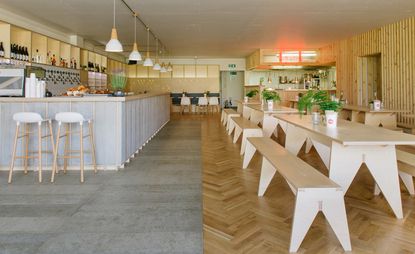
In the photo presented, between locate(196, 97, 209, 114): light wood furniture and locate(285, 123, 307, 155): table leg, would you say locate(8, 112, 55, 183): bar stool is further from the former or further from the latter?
locate(196, 97, 209, 114): light wood furniture

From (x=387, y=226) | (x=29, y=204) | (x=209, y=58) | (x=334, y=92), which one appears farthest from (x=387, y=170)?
(x=209, y=58)

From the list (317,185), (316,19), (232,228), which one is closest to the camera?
(317,185)

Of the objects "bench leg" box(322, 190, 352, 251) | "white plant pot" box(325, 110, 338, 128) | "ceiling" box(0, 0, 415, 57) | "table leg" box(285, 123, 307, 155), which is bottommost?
"bench leg" box(322, 190, 352, 251)

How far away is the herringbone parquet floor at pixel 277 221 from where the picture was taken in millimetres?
2289

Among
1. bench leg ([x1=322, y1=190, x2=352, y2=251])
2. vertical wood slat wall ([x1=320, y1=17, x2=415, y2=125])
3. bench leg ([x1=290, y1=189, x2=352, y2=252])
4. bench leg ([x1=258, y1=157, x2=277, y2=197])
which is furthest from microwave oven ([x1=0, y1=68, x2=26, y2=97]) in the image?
vertical wood slat wall ([x1=320, y1=17, x2=415, y2=125])

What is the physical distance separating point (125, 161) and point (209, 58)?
11595mm

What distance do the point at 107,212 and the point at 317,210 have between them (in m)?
1.76

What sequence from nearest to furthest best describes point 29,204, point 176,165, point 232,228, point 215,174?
point 232,228 < point 29,204 < point 215,174 < point 176,165

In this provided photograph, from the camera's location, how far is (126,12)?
656 cm

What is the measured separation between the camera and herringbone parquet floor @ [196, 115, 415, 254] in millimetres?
2289

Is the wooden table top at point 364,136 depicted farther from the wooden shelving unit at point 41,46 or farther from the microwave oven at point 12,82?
the wooden shelving unit at point 41,46

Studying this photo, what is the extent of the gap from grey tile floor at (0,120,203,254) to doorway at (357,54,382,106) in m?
6.54

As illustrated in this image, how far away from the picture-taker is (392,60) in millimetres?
7789

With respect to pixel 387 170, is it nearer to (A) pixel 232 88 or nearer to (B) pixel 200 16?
(B) pixel 200 16
